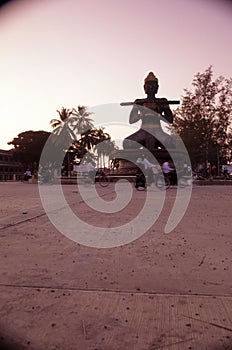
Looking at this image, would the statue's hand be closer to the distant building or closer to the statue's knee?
the statue's knee

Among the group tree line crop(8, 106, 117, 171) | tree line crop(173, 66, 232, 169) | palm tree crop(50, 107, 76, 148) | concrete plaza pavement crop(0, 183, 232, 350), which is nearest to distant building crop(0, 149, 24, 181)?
tree line crop(8, 106, 117, 171)

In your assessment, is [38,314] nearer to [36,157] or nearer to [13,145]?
[36,157]

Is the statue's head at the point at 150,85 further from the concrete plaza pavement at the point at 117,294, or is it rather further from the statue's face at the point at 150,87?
the concrete plaza pavement at the point at 117,294

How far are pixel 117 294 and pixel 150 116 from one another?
1040 inches

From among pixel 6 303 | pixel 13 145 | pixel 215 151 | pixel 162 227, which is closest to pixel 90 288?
pixel 6 303

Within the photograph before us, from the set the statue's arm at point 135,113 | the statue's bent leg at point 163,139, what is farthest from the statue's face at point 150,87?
the statue's bent leg at point 163,139

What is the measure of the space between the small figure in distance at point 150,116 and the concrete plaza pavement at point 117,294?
23.8 m

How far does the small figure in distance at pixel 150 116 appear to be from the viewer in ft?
93.0

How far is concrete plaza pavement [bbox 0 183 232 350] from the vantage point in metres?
2.20

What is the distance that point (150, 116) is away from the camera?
2858cm

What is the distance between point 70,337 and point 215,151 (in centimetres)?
3928

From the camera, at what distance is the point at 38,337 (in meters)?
2.19

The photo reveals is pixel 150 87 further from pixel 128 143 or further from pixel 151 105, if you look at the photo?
pixel 128 143

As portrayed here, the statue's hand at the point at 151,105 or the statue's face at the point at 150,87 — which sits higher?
the statue's face at the point at 150,87
